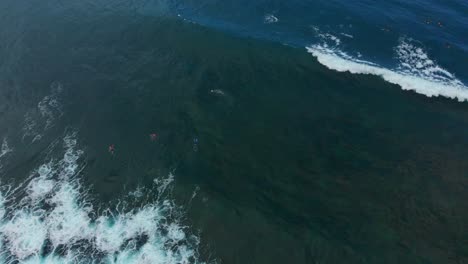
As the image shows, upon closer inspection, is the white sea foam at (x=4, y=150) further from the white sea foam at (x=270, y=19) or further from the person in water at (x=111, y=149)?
the white sea foam at (x=270, y=19)

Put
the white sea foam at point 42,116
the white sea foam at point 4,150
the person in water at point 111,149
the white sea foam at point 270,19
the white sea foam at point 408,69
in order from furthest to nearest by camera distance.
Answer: the white sea foam at point 270,19 < the white sea foam at point 408,69 < the white sea foam at point 42,116 < the person in water at point 111,149 < the white sea foam at point 4,150

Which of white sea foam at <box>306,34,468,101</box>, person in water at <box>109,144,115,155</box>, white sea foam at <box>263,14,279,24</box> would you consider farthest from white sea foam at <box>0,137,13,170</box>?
white sea foam at <box>306,34,468,101</box>

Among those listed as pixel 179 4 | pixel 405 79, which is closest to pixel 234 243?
pixel 405 79

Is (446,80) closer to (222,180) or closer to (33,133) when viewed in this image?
(222,180)

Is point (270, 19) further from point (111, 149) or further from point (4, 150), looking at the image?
point (4, 150)

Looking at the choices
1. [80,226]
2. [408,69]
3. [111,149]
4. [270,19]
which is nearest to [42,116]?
[111,149]

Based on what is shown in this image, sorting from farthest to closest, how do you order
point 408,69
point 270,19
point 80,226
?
point 270,19 < point 408,69 < point 80,226

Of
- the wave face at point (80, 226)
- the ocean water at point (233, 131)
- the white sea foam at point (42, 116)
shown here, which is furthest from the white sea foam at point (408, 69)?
the white sea foam at point (42, 116)
